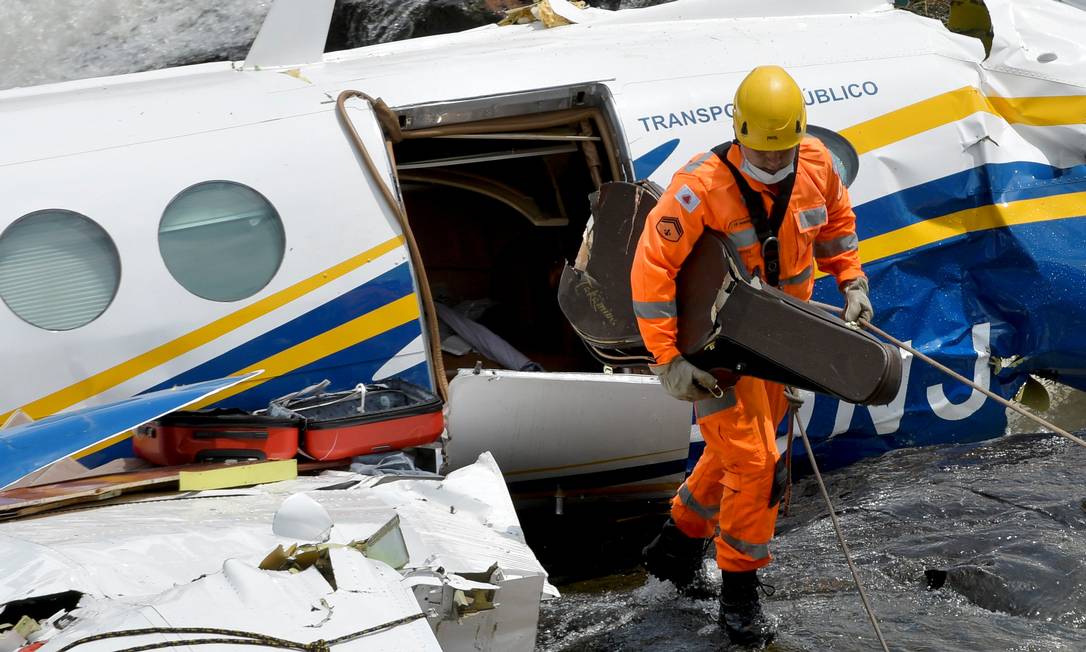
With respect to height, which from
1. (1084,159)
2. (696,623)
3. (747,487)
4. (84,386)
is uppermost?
(1084,159)

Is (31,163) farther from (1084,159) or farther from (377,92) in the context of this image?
(1084,159)

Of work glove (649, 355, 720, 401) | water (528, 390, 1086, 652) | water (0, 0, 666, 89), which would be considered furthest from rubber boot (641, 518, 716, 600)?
water (0, 0, 666, 89)

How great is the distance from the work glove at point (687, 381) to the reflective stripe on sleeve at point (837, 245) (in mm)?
765

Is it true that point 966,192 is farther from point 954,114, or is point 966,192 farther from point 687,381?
point 687,381

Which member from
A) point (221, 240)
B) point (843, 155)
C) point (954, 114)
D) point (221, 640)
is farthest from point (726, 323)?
point (954, 114)

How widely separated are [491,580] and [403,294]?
70.4 inches

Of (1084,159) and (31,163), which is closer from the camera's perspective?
(31,163)

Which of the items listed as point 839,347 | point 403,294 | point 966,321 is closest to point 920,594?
point 839,347

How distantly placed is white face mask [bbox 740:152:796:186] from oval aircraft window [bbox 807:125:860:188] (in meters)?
1.51

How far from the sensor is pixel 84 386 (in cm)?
455

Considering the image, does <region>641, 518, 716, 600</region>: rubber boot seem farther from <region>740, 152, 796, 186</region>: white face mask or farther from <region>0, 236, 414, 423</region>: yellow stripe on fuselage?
<region>0, 236, 414, 423</region>: yellow stripe on fuselage

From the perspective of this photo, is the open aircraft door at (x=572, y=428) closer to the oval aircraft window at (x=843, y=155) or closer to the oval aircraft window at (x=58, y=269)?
the oval aircraft window at (x=843, y=155)

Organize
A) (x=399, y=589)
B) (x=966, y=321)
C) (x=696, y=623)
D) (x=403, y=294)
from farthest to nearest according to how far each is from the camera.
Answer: (x=966, y=321) < (x=403, y=294) < (x=696, y=623) < (x=399, y=589)

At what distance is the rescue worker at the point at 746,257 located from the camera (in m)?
4.18
